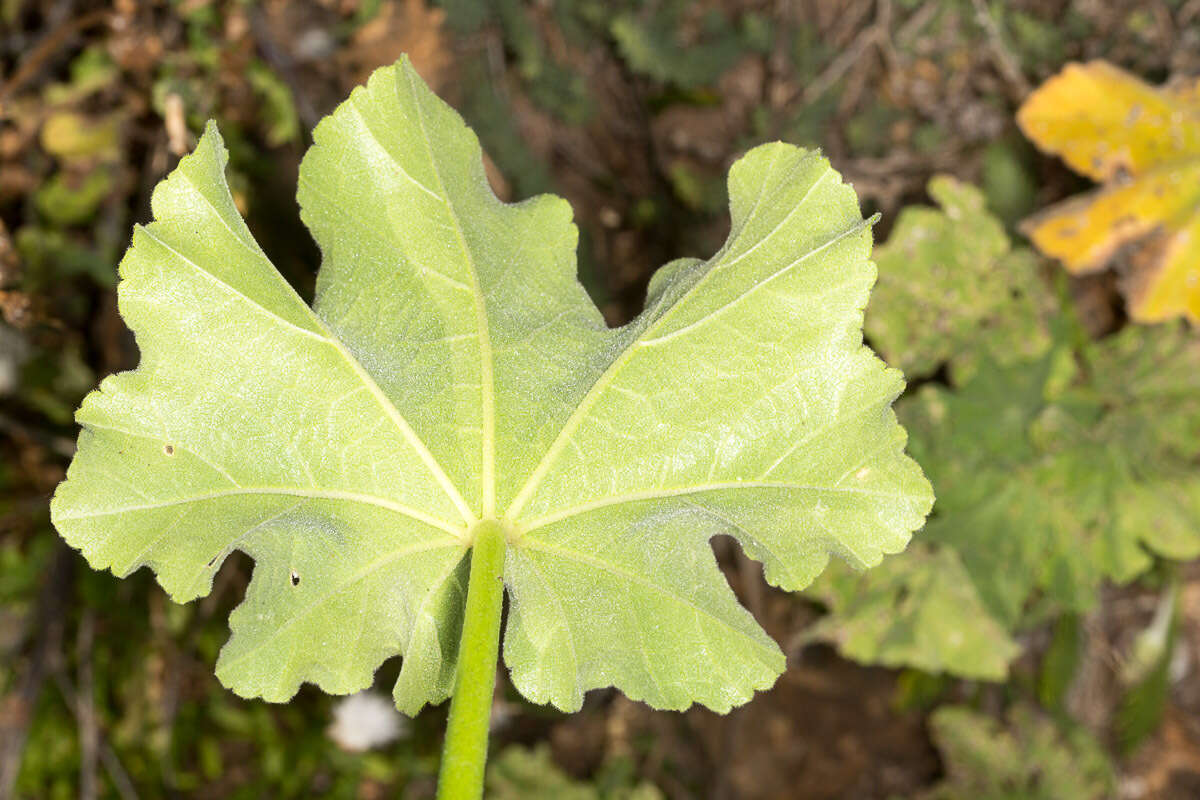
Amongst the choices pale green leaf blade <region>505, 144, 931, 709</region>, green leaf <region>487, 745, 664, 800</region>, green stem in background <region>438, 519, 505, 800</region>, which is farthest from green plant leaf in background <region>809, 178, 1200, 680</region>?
green stem in background <region>438, 519, 505, 800</region>

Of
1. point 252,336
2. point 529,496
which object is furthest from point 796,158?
point 252,336

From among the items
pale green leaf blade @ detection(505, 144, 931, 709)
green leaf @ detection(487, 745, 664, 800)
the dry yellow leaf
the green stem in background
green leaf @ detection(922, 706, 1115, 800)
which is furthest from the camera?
green leaf @ detection(922, 706, 1115, 800)

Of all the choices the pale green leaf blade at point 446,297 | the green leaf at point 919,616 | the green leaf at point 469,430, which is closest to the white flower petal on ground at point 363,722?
the green leaf at point 919,616

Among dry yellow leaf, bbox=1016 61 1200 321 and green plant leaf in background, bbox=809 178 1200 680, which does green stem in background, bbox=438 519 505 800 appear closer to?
green plant leaf in background, bbox=809 178 1200 680

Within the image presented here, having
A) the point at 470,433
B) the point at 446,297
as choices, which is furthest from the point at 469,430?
the point at 446,297

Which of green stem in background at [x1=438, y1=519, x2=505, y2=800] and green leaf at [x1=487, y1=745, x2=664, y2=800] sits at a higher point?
green stem in background at [x1=438, y1=519, x2=505, y2=800]

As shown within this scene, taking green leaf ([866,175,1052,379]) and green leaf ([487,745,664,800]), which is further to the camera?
green leaf ([487,745,664,800])

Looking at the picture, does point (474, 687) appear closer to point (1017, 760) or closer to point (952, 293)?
point (952, 293)

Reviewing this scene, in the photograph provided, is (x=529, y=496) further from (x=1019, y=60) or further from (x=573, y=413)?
(x=1019, y=60)
